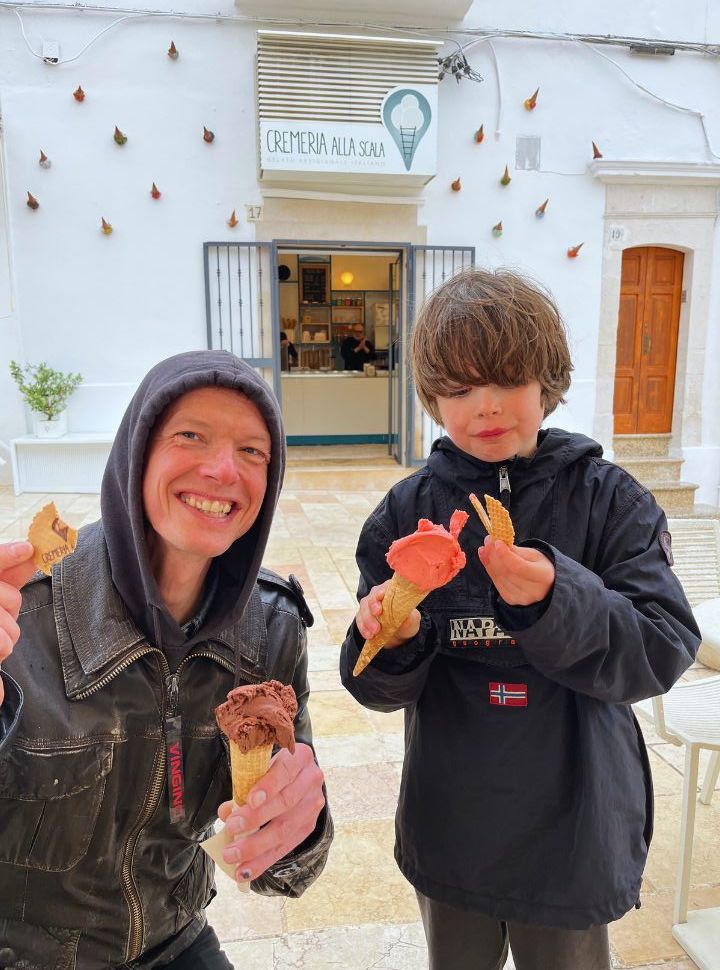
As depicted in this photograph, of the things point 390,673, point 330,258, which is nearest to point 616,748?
point 390,673

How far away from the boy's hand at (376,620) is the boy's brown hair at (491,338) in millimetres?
387

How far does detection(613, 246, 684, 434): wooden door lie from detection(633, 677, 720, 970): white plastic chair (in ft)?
24.8

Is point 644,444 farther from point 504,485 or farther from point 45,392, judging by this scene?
point 504,485

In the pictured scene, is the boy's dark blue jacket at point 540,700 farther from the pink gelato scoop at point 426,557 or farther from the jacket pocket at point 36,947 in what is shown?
the jacket pocket at point 36,947

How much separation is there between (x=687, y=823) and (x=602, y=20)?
354 inches

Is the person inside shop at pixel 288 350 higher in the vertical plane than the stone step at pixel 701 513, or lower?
higher

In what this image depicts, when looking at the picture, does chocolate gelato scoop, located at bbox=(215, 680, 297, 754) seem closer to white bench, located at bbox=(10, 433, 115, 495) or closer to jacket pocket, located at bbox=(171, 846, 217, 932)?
jacket pocket, located at bbox=(171, 846, 217, 932)

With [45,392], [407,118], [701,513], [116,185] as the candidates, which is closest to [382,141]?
[407,118]

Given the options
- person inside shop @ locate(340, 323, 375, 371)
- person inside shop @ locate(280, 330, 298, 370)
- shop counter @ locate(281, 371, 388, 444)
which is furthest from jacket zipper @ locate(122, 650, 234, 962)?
person inside shop @ locate(280, 330, 298, 370)

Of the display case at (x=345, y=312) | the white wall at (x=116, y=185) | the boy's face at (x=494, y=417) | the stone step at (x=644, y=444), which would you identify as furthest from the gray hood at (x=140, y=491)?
the display case at (x=345, y=312)

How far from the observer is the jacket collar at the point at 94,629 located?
4.07ft

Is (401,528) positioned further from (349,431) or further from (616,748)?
(349,431)

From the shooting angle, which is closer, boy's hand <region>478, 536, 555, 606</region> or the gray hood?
boy's hand <region>478, 536, 555, 606</region>

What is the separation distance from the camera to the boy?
120 cm
